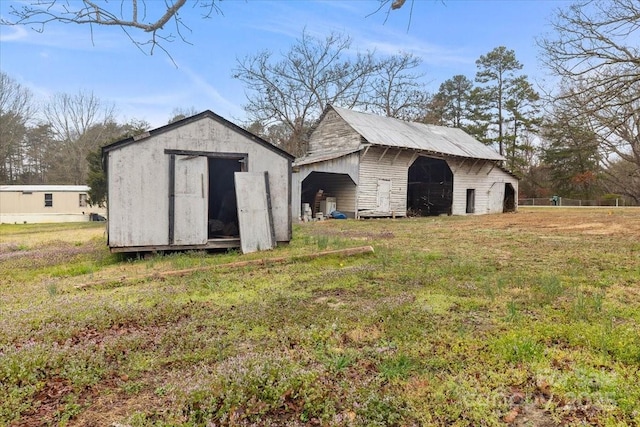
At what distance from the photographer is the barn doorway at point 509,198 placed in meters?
27.9

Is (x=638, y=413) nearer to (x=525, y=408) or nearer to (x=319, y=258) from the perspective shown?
(x=525, y=408)

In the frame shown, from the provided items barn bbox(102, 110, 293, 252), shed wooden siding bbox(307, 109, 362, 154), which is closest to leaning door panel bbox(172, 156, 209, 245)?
barn bbox(102, 110, 293, 252)

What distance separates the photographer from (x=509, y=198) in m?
28.1

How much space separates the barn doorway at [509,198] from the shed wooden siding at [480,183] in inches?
11.2

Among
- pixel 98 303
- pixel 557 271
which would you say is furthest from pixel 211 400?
pixel 557 271

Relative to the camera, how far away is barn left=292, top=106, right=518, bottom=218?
20500mm

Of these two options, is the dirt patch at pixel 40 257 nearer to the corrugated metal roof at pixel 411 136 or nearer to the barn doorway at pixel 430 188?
the corrugated metal roof at pixel 411 136

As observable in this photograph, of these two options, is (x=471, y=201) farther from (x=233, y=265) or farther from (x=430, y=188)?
(x=233, y=265)

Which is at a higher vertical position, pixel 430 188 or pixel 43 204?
pixel 430 188

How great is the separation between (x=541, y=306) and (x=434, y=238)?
7232 millimetres

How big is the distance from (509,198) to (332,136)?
47.1ft

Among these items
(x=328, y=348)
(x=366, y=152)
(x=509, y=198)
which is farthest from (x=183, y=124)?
(x=509, y=198)

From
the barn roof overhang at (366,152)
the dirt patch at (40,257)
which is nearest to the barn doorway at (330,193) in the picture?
the barn roof overhang at (366,152)

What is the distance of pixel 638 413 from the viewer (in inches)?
90.9
